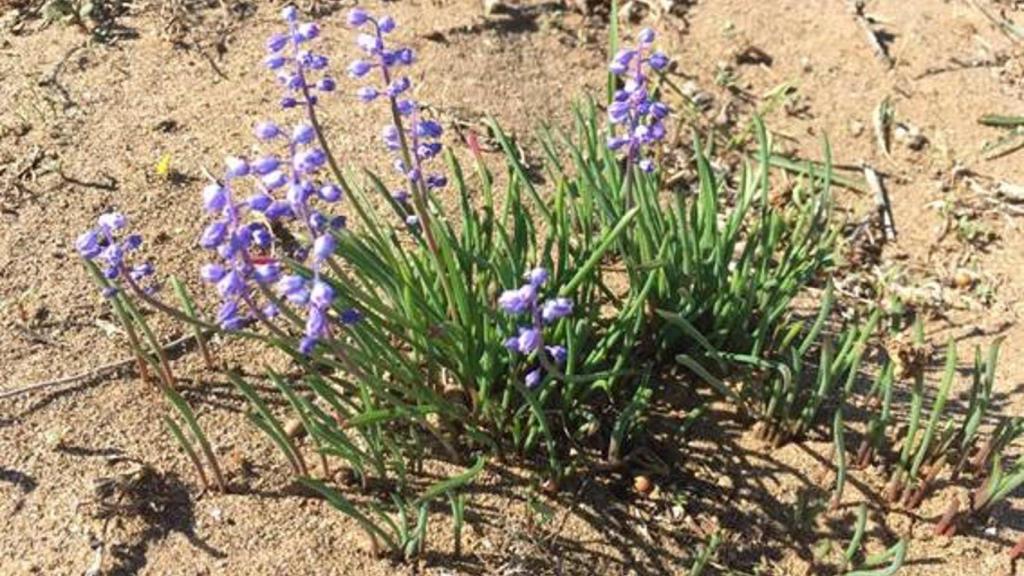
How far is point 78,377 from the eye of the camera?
12.5ft

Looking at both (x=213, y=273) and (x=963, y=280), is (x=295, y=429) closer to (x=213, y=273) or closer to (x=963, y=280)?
(x=213, y=273)

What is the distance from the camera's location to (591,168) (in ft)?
12.4

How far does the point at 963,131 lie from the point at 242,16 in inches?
133

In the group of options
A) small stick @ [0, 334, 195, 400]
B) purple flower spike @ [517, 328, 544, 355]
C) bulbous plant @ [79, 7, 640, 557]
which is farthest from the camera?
small stick @ [0, 334, 195, 400]

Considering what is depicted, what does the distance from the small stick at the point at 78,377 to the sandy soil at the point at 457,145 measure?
0.03 meters

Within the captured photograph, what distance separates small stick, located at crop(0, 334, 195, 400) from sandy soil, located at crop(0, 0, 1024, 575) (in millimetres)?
30

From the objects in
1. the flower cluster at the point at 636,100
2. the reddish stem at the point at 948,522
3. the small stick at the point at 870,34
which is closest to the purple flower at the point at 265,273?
the flower cluster at the point at 636,100

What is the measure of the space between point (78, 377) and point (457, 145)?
187cm

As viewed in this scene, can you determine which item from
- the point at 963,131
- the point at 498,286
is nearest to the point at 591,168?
the point at 498,286

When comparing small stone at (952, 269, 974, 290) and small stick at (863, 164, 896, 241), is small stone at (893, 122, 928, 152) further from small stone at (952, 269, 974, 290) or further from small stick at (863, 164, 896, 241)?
small stone at (952, 269, 974, 290)

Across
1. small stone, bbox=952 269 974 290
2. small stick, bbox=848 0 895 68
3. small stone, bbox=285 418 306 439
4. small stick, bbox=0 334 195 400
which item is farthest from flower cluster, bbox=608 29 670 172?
small stick, bbox=848 0 895 68

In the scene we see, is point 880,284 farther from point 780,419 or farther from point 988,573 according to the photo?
point 988,573

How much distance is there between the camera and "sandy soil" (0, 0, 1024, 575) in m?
3.45

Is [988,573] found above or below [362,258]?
below
